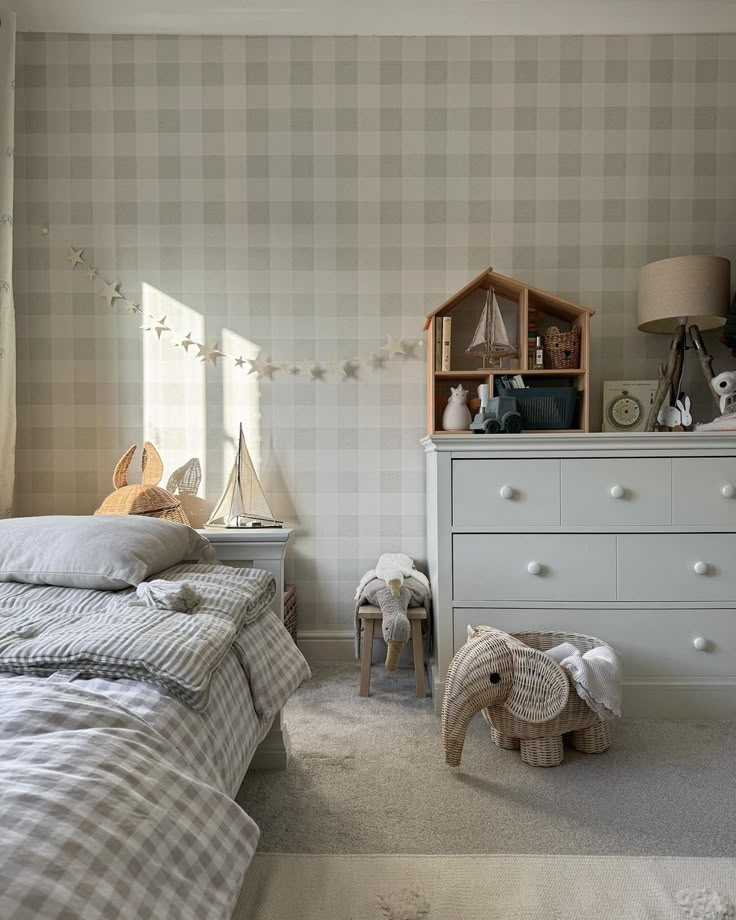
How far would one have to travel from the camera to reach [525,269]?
2711mm

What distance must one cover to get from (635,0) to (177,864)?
127 inches

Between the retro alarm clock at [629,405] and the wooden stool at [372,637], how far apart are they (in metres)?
1.10

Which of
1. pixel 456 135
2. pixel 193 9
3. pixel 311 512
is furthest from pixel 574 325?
pixel 193 9

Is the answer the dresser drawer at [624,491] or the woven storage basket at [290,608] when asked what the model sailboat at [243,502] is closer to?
the woven storage basket at [290,608]

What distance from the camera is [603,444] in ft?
7.18

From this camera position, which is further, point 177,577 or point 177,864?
point 177,577

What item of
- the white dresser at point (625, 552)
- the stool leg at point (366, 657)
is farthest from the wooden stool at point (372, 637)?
the white dresser at point (625, 552)

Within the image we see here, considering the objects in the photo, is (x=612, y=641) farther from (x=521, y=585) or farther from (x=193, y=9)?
(x=193, y=9)

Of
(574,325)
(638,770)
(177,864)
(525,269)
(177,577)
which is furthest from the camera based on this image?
(525,269)

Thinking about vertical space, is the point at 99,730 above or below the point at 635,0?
below

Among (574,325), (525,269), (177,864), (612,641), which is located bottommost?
(612,641)

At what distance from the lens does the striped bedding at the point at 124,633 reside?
1062 millimetres

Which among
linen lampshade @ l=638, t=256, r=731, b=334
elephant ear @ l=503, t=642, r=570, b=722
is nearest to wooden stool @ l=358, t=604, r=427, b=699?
elephant ear @ l=503, t=642, r=570, b=722

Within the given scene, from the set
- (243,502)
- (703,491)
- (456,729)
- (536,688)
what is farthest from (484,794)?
(243,502)
